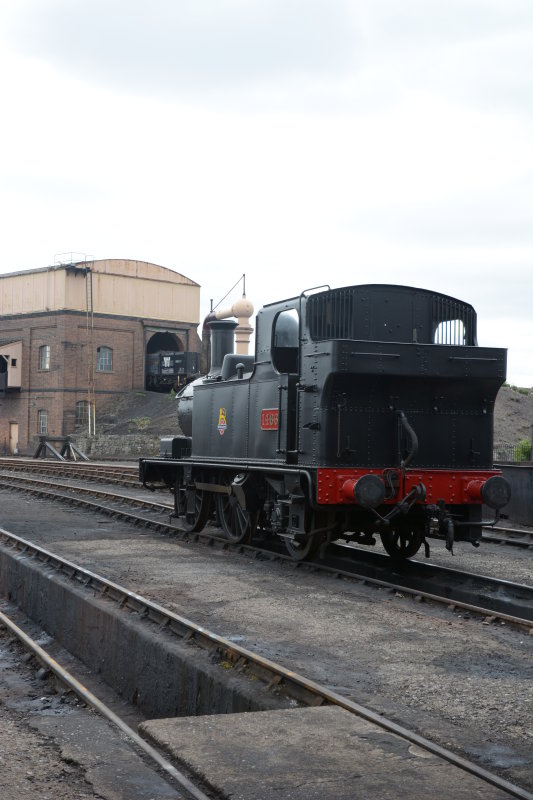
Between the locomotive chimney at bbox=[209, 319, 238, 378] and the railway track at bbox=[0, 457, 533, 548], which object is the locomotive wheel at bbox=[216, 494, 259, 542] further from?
the railway track at bbox=[0, 457, 533, 548]

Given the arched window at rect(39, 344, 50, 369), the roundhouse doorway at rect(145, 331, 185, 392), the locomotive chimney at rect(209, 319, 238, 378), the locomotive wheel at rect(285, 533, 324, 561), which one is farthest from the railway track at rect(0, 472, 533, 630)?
the roundhouse doorway at rect(145, 331, 185, 392)

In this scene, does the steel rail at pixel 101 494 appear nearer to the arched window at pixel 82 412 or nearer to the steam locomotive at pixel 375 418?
the steam locomotive at pixel 375 418

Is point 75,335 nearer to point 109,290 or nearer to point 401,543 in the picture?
point 109,290

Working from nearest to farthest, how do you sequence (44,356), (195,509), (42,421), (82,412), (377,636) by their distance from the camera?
(377,636) → (195,509) → (82,412) → (42,421) → (44,356)

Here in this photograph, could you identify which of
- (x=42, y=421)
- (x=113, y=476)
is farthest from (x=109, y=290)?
(x=113, y=476)

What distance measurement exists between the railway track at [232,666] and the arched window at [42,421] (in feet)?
130

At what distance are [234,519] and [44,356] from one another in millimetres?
39166

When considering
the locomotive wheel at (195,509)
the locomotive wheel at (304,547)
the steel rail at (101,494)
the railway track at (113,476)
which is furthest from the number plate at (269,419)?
the steel rail at (101,494)

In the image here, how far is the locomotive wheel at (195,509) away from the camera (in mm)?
14040

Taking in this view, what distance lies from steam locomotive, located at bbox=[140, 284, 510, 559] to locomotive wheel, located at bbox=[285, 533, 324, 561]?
0.02 m

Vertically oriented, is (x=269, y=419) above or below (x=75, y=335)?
below

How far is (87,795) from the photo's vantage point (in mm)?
4551

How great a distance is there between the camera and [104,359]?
5081 cm

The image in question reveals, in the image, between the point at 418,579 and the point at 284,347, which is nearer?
the point at 418,579
